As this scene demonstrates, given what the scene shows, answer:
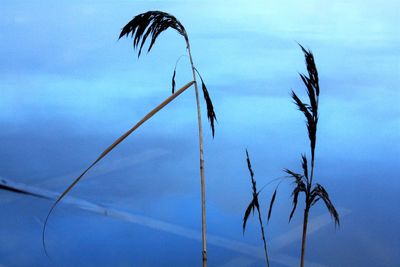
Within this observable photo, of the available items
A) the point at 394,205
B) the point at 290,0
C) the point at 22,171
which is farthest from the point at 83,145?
the point at 290,0

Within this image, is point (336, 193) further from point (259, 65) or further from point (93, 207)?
point (259, 65)

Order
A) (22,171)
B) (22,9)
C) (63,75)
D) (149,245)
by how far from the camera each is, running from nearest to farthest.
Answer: (149,245), (22,171), (63,75), (22,9)

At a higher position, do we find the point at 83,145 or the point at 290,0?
the point at 290,0

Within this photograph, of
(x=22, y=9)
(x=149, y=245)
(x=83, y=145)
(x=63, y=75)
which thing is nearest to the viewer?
(x=149, y=245)

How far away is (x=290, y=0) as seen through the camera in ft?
19.9

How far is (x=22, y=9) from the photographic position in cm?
573

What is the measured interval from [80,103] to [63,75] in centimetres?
54

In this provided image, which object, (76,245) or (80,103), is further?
(80,103)

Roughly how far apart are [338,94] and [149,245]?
1.86 meters

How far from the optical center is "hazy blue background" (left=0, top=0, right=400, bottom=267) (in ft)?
6.98

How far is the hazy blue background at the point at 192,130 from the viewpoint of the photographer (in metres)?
2.13

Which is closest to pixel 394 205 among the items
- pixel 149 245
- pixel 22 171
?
pixel 149 245

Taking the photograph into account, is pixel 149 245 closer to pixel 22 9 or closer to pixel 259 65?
pixel 259 65

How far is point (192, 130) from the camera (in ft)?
10.2
